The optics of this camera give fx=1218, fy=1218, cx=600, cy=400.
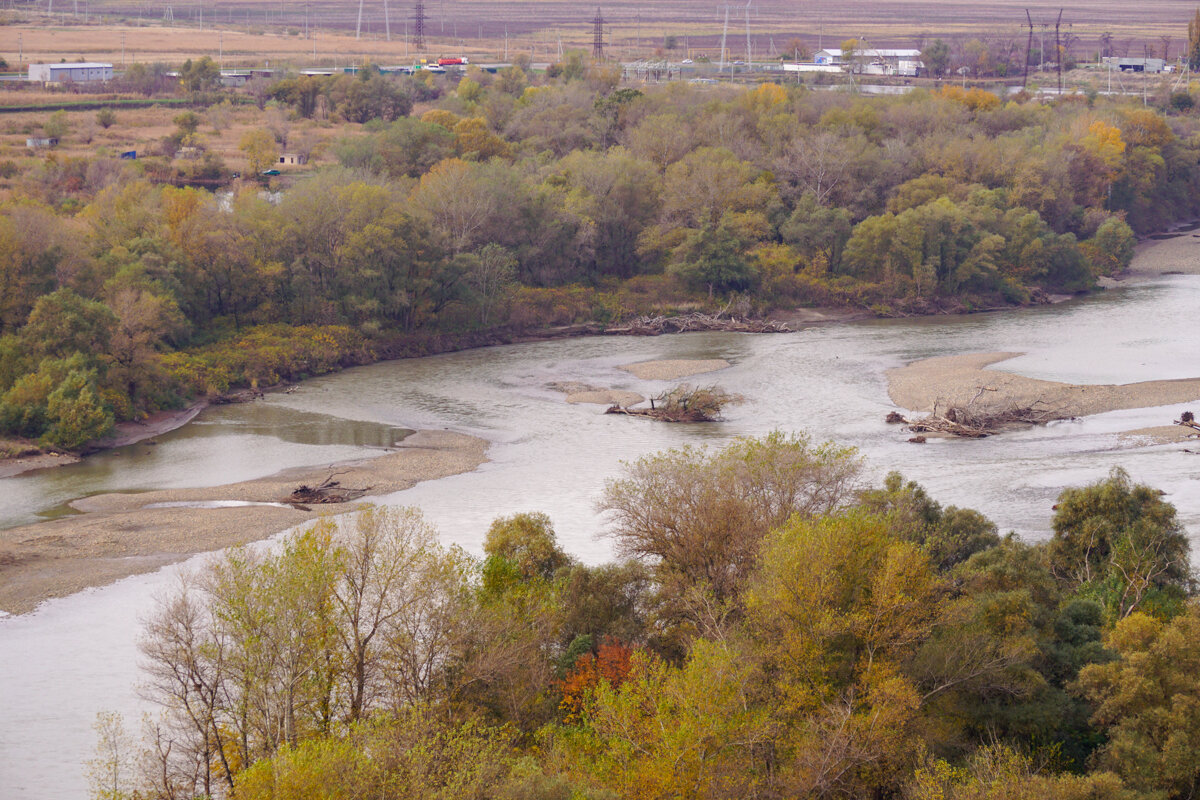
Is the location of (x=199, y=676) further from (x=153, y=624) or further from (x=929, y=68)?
(x=929, y=68)

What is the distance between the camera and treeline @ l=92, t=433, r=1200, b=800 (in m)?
20.4

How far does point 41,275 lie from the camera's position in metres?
54.9

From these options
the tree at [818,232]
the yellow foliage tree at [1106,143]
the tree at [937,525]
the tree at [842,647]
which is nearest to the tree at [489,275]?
the tree at [818,232]

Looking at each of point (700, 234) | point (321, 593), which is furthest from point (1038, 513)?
point (700, 234)

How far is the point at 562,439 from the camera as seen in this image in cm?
5141

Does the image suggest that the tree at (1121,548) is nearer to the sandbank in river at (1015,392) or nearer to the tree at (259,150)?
the sandbank in river at (1015,392)

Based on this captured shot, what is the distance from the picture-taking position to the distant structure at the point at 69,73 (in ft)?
414

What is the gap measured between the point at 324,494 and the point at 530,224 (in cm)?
3764

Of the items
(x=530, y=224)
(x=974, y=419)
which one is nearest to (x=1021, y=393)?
(x=974, y=419)

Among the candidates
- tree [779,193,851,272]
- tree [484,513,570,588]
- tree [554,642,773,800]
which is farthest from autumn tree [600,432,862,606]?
tree [779,193,851,272]

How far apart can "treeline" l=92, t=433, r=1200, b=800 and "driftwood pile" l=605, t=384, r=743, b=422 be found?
24.2m

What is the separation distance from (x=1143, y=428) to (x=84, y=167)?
66.8 metres

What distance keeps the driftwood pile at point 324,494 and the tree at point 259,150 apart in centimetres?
5363

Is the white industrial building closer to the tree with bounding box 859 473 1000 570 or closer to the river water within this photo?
the river water
